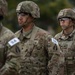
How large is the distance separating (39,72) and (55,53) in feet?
1.48

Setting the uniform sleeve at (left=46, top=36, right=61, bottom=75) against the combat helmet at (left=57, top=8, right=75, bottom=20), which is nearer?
the uniform sleeve at (left=46, top=36, right=61, bottom=75)

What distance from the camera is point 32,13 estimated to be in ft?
41.3

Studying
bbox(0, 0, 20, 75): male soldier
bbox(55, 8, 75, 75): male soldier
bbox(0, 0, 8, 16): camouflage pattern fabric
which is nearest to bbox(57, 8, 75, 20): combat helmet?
bbox(55, 8, 75, 75): male soldier

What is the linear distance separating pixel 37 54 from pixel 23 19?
685 millimetres

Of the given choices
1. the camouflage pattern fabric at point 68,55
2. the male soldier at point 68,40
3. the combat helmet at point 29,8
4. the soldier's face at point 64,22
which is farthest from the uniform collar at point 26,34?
the soldier's face at point 64,22

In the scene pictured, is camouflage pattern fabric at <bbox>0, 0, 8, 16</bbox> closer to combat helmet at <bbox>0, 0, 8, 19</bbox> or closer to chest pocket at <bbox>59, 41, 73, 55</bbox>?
combat helmet at <bbox>0, 0, 8, 19</bbox>

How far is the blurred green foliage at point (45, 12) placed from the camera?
2882 cm

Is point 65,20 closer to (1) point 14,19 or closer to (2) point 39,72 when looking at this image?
(2) point 39,72

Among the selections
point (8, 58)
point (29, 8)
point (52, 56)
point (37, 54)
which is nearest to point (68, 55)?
point (52, 56)

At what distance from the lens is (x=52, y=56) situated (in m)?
12.3

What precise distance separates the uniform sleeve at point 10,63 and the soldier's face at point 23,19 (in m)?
2.66

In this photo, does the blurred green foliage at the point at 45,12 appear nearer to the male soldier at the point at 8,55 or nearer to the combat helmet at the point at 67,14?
the combat helmet at the point at 67,14

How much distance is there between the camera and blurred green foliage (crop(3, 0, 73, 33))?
28819mm

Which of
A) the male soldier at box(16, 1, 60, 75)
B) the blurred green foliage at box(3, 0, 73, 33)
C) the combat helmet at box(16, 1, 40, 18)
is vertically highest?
the combat helmet at box(16, 1, 40, 18)
